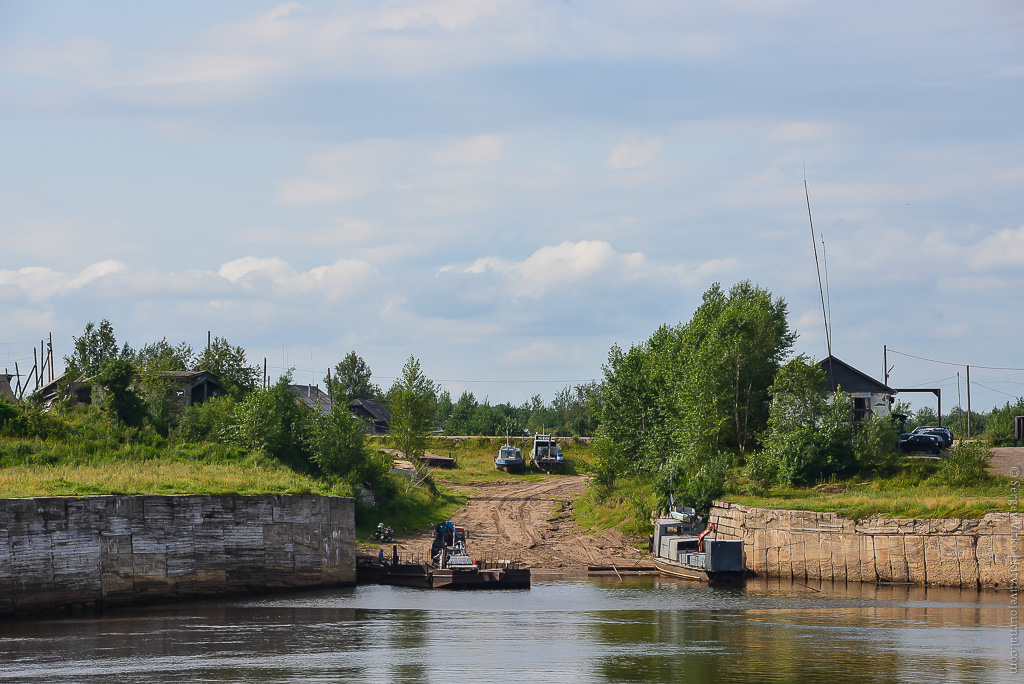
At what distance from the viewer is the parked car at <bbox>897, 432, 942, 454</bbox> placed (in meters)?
69.8

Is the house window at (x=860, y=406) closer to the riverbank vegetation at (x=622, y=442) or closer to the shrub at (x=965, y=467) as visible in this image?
the riverbank vegetation at (x=622, y=442)

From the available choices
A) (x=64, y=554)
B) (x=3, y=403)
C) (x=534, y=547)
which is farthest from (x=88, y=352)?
(x=64, y=554)

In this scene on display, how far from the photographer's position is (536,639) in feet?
131

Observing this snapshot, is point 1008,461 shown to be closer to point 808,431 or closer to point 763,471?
point 808,431

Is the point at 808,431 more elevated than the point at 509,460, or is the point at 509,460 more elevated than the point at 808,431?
the point at 808,431

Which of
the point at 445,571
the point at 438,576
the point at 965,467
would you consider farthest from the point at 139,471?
the point at 965,467

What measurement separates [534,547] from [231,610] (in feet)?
79.6

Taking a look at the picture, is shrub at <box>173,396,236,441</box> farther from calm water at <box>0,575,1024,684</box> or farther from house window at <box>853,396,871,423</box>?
house window at <box>853,396,871,423</box>

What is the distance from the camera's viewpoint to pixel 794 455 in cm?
6362

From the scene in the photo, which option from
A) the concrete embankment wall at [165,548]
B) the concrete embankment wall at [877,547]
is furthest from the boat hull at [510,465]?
the concrete embankment wall at [165,548]

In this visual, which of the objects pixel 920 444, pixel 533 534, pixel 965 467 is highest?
pixel 920 444

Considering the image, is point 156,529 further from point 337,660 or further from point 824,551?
point 824,551

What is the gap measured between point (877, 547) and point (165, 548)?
35124 mm

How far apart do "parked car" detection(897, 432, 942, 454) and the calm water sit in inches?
787
